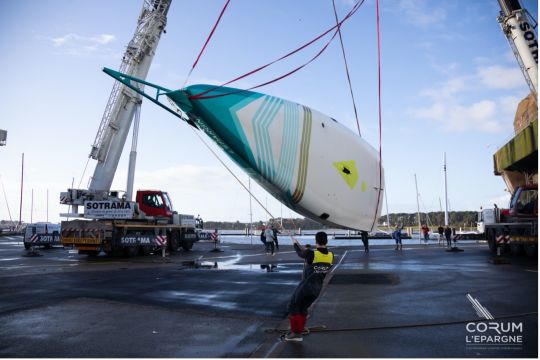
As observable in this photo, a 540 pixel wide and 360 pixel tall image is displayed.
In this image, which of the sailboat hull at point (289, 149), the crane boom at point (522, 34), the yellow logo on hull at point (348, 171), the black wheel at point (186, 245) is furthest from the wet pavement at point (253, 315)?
the black wheel at point (186, 245)

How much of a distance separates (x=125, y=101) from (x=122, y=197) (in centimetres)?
480

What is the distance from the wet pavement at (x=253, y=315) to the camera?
207 inches

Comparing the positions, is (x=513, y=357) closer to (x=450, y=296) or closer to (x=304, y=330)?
(x=304, y=330)

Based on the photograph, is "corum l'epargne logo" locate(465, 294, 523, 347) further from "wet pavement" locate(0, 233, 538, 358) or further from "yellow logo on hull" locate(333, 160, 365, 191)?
"yellow logo on hull" locate(333, 160, 365, 191)

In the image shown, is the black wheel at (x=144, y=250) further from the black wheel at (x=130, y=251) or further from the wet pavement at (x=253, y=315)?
the wet pavement at (x=253, y=315)

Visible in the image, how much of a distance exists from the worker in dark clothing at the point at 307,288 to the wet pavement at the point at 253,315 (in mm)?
209

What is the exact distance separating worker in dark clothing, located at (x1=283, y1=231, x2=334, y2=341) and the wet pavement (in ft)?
0.69

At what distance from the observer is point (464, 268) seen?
47.8 ft

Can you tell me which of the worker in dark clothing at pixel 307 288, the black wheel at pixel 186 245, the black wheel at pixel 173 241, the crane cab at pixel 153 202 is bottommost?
the black wheel at pixel 186 245

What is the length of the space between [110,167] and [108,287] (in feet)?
38.9

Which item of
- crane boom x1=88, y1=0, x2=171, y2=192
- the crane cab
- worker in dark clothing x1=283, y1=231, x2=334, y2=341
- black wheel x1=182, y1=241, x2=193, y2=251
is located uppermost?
crane boom x1=88, y1=0, x2=171, y2=192

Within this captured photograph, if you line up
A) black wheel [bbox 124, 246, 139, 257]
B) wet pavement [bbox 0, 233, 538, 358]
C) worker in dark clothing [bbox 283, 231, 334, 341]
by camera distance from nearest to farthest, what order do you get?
wet pavement [bbox 0, 233, 538, 358]
worker in dark clothing [bbox 283, 231, 334, 341]
black wheel [bbox 124, 246, 139, 257]

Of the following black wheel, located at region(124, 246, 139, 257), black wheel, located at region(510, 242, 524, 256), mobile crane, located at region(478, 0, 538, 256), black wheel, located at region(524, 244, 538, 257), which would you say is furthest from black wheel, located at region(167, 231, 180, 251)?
black wheel, located at region(524, 244, 538, 257)

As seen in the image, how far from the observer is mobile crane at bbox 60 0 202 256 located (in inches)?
760
